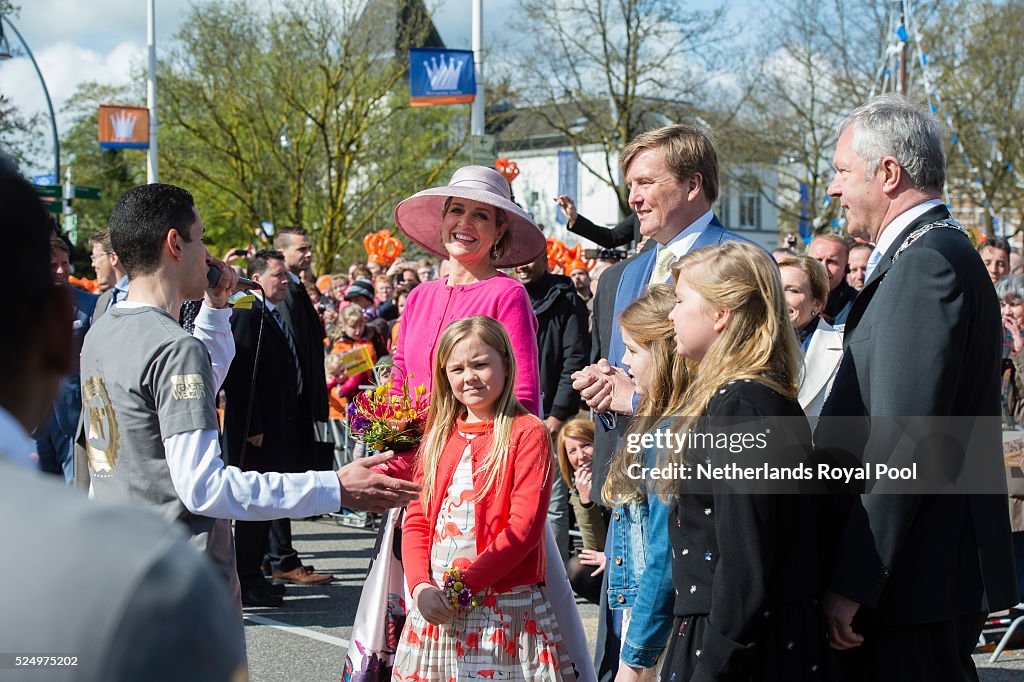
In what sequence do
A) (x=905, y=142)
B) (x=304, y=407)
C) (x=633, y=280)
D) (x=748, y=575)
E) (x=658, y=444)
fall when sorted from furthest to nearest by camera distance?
(x=304, y=407)
(x=633, y=280)
(x=658, y=444)
(x=905, y=142)
(x=748, y=575)

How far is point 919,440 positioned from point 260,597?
17.4 feet

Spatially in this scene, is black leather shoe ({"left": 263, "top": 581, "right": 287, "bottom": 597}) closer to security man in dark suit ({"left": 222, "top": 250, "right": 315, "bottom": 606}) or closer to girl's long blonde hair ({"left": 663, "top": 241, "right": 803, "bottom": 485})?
security man in dark suit ({"left": 222, "top": 250, "right": 315, "bottom": 606})

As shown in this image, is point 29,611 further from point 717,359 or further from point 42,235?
point 717,359

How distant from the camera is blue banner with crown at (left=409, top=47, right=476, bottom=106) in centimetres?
1508

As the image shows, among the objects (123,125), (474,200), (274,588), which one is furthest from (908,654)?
(123,125)

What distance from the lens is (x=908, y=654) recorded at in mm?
2717

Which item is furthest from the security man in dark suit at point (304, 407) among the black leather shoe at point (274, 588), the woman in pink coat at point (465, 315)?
the woman in pink coat at point (465, 315)

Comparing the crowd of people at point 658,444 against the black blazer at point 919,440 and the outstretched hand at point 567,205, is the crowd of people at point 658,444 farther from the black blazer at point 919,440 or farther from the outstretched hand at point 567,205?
the outstretched hand at point 567,205

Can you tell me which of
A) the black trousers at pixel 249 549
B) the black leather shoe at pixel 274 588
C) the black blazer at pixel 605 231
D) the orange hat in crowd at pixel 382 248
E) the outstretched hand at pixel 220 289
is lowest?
the black leather shoe at pixel 274 588

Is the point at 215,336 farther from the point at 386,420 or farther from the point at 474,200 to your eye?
the point at 474,200

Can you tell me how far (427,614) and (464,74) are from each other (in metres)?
12.7

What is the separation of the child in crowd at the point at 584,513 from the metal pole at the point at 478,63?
9.82m

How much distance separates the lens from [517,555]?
11.8 feet

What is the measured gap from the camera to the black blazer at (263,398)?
23.3 ft
